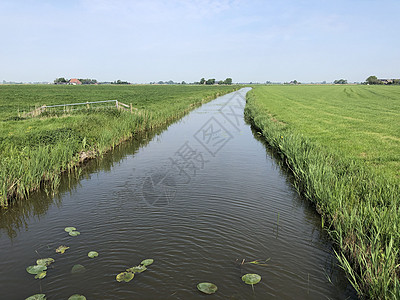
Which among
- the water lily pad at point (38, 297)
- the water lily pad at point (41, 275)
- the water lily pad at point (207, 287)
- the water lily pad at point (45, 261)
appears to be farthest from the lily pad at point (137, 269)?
the water lily pad at point (45, 261)

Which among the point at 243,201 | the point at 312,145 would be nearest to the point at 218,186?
the point at 243,201

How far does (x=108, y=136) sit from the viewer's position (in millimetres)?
14766

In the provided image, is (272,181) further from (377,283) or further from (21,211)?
(21,211)

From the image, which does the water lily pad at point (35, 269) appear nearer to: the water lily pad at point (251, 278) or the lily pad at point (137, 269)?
the lily pad at point (137, 269)

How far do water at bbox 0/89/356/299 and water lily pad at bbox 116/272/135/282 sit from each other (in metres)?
0.09

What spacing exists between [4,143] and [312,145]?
12.4m

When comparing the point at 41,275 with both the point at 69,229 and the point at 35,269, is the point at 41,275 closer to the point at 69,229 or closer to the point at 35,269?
the point at 35,269

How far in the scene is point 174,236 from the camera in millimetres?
6559

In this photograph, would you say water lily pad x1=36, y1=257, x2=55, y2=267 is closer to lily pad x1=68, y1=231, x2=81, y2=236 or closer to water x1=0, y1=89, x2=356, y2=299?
water x1=0, y1=89, x2=356, y2=299

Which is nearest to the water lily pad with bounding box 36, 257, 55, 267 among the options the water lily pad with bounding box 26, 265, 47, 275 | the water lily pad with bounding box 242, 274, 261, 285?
the water lily pad with bounding box 26, 265, 47, 275

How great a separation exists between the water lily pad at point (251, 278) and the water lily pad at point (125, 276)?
209 centimetres

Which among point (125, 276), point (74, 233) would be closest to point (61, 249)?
point (74, 233)

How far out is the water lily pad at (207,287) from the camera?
4.72m

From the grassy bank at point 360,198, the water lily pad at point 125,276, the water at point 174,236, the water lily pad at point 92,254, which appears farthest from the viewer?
the water lily pad at point 92,254
